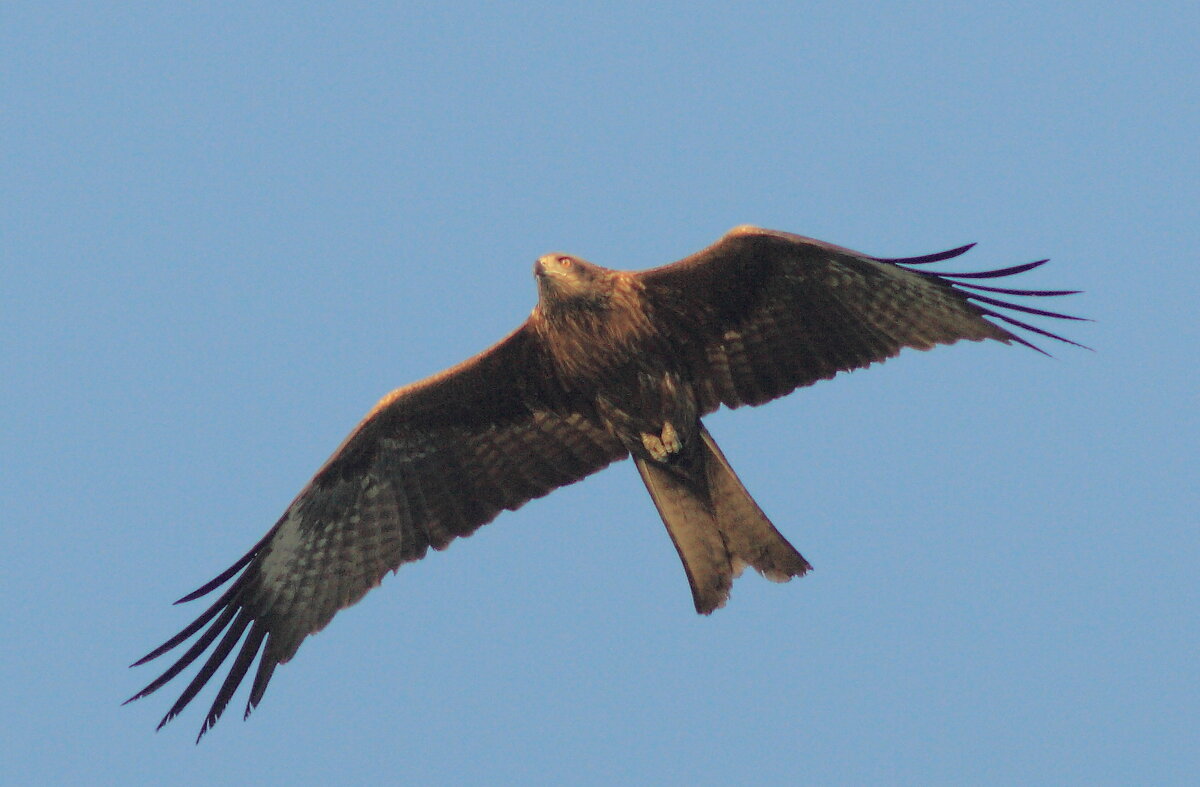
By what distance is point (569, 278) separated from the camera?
339 inches

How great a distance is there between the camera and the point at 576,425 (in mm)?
9328

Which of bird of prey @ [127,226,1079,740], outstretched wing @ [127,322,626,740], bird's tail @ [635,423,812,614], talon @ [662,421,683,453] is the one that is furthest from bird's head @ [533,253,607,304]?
bird's tail @ [635,423,812,614]

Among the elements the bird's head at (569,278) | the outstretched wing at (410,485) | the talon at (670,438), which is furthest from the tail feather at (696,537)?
the bird's head at (569,278)

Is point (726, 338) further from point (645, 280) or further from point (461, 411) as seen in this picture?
point (461, 411)

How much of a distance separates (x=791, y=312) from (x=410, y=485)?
8.48 feet

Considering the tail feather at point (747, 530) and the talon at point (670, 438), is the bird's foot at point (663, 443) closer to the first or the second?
the talon at point (670, 438)

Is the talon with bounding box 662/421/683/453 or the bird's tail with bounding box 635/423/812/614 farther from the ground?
the talon with bounding box 662/421/683/453

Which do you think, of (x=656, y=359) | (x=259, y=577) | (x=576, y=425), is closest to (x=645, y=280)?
(x=656, y=359)

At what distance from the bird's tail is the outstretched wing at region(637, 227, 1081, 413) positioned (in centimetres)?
43

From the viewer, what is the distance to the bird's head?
28.3 feet

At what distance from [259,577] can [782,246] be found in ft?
12.3

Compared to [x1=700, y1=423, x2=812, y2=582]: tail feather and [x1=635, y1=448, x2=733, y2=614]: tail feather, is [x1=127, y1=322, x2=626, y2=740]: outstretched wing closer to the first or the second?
[x1=635, y1=448, x2=733, y2=614]: tail feather

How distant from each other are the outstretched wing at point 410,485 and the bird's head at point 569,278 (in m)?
0.65

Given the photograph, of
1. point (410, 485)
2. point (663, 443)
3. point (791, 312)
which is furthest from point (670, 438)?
point (410, 485)
